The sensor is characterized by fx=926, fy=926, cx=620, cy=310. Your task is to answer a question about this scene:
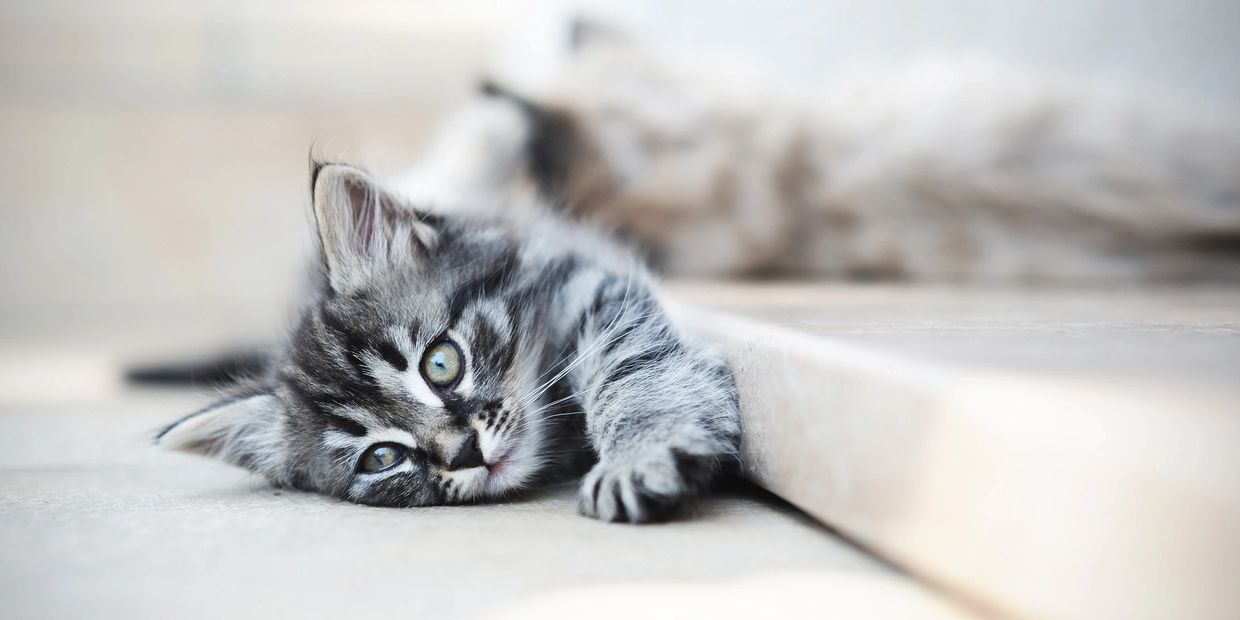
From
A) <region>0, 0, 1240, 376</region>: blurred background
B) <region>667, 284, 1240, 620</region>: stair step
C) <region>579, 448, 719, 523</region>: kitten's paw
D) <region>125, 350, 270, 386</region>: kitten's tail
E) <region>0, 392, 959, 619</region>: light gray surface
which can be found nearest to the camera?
<region>667, 284, 1240, 620</region>: stair step

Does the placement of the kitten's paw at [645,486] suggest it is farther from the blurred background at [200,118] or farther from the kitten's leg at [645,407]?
the blurred background at [200,118]

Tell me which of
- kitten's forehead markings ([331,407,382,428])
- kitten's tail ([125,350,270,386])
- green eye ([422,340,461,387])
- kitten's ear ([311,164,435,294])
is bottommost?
kitten's tail ([125,350,270,386])

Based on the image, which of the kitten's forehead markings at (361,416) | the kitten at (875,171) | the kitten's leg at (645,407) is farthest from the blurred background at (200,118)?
the kitten's forehead markings at (361,416)

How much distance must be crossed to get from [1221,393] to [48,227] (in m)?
3.95

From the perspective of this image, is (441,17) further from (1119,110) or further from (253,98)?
(1119,110)

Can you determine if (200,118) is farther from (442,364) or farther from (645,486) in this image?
(645,486)

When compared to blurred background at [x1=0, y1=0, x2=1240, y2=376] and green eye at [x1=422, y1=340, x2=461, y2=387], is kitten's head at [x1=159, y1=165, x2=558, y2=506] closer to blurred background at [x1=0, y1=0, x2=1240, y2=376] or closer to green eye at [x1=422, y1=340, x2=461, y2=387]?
green eye at [x1=422, y1=340, x2=461, y2=387]

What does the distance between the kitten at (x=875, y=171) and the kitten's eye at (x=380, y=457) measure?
1.16 metres

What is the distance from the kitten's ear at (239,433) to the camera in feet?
3.99

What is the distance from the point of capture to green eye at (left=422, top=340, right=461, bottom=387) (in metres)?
1.16

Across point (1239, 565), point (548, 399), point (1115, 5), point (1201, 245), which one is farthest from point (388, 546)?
point (1115, 5)

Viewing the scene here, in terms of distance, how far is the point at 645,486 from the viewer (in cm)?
99

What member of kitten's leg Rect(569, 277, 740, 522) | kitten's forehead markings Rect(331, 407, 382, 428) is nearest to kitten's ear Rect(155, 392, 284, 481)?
kitten's forehead markings Rect(331, 407, 382, 428)

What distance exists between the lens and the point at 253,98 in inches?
146
